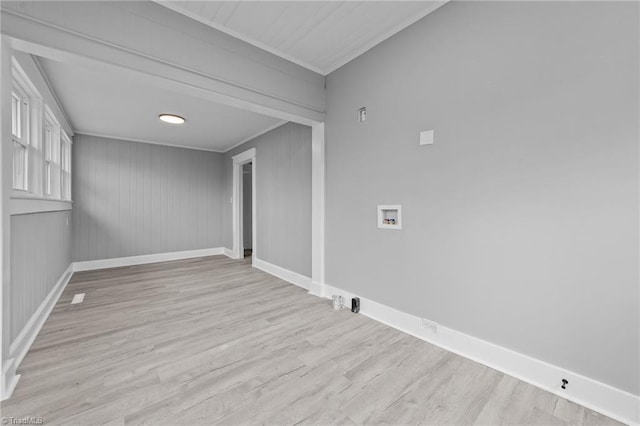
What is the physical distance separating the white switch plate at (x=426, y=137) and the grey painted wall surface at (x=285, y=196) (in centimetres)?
175

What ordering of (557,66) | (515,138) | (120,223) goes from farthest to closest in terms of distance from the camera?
1. (120,223)
2. (515,138)
3. (557,66)

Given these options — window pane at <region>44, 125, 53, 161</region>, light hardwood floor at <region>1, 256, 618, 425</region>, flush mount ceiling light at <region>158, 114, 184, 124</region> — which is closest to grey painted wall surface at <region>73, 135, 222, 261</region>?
window pane at <region>44, 125, 53, 161</region>

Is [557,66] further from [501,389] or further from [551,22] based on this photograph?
[501,389]

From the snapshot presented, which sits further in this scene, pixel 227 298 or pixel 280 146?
pixel 280 146

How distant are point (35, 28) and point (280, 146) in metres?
2.82

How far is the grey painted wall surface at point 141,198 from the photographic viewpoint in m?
4.72

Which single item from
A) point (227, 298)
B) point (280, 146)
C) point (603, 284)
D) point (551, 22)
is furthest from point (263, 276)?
point (551, 22)

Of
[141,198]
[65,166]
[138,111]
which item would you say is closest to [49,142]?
[65,166]

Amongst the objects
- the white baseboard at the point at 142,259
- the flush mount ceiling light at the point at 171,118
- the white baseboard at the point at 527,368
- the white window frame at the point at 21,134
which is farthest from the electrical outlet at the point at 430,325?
the white baseboard at the point at 142,259

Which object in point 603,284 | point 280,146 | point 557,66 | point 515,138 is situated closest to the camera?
point 603,284

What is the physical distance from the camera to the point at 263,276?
4258 mm

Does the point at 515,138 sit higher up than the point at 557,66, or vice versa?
the point at 557,66

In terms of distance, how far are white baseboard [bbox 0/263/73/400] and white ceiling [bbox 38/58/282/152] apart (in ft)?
6.78

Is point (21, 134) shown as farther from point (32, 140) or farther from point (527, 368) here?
point (527, 368)
